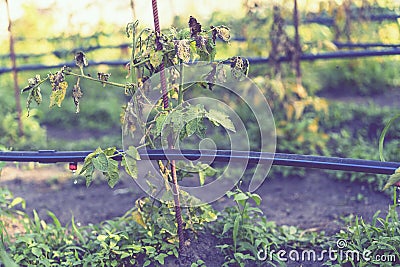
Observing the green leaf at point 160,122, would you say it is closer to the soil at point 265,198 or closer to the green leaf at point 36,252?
the green leaf at point 36,252

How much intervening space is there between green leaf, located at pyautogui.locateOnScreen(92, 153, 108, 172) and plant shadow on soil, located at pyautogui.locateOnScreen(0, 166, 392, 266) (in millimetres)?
1240

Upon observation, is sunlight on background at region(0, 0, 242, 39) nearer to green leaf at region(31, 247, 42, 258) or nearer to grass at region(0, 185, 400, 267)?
grass at region(0, 185, 400, 267)

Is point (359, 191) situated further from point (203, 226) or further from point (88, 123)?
point (88, 123)

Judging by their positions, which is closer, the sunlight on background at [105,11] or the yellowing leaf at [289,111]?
the yellowing leaf at [289,111]

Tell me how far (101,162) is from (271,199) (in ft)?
5.60

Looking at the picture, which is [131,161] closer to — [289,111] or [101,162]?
[101,162]

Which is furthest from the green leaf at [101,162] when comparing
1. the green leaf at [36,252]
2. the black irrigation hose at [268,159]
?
the green leaf at [36,252]

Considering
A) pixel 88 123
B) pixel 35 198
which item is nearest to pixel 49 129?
pixel 88 123

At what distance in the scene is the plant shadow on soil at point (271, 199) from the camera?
12.3 ft

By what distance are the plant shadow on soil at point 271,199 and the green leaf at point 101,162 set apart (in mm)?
1240

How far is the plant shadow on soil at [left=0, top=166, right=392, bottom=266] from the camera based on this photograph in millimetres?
→ 3744

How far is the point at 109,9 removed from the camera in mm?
7055

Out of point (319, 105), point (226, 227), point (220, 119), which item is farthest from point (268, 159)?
→ point (319, 105)

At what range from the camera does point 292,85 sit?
4953 millimetres
